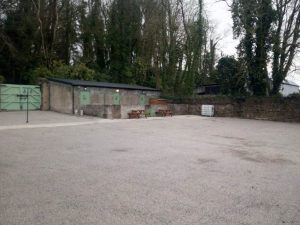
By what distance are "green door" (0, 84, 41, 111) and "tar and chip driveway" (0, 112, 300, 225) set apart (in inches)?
629

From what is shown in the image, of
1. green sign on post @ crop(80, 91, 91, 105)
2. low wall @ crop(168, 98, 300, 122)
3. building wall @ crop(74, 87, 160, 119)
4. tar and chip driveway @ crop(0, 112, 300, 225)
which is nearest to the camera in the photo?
tar and chip driveway @ crop(0, 112, 300, 225)

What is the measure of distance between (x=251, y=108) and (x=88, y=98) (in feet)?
45.1

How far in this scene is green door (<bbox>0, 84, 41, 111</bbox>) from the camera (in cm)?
2286

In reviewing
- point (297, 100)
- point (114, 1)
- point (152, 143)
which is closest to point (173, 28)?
point (114, 1)

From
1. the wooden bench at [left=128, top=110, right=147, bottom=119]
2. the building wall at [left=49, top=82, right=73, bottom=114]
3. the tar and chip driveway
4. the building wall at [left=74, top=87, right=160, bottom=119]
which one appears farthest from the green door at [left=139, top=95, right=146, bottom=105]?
the tar and chip driveway

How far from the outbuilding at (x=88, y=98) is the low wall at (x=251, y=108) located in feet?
16.7

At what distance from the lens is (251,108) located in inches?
967

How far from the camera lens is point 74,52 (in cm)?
3594

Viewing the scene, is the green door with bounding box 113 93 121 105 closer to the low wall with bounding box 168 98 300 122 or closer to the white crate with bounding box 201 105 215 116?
the low wall with bounding box 168 98 300 122

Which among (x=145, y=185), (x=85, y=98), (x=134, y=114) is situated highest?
(x=85, y=98)

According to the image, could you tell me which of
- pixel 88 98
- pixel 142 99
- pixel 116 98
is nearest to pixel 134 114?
pixel 88 98

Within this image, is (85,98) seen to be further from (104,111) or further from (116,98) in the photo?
(116,98)

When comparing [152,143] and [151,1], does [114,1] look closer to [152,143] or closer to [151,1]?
[151,1]

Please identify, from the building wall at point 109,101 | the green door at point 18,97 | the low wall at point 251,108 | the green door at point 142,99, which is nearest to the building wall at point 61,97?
the building wall at point 109,101
